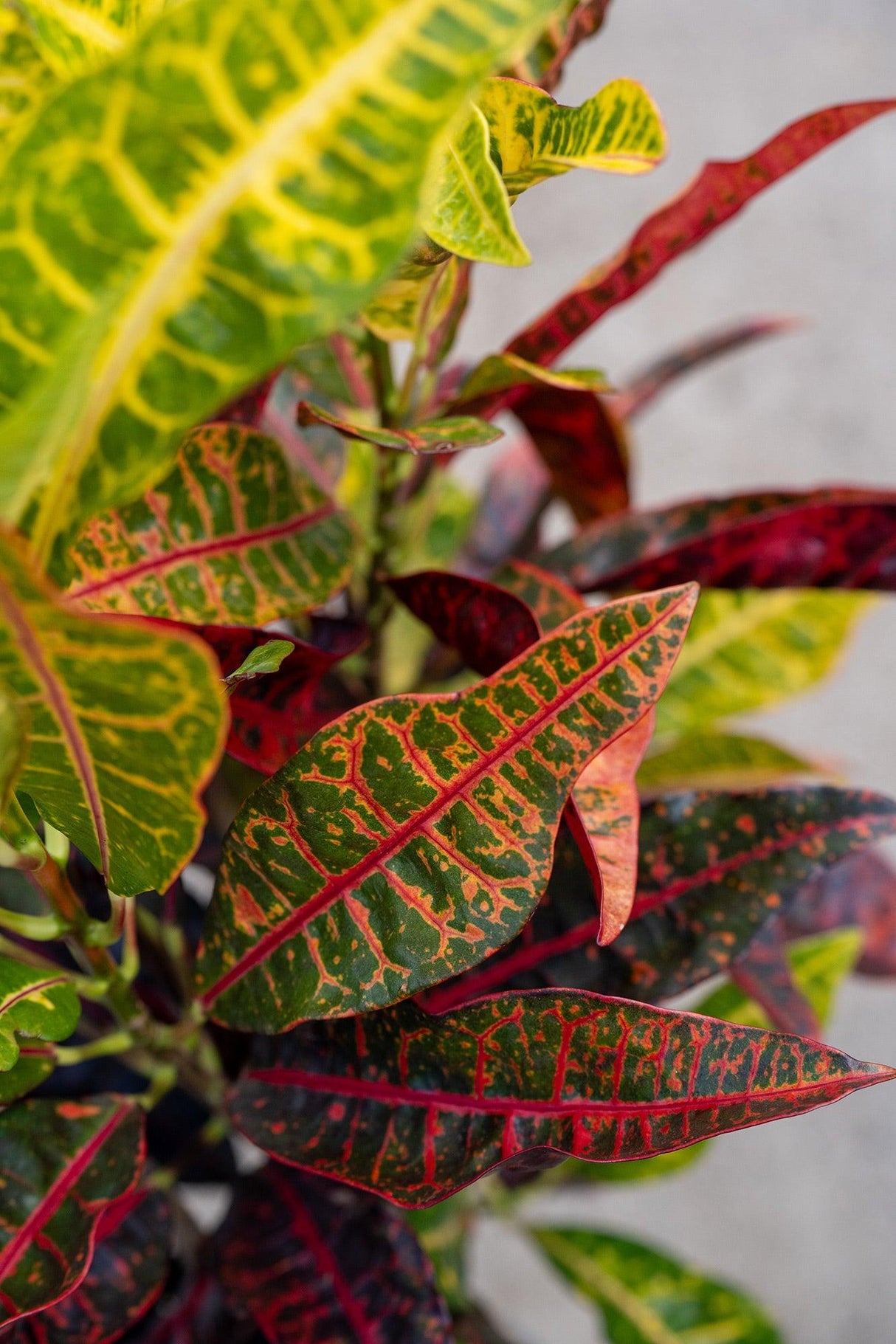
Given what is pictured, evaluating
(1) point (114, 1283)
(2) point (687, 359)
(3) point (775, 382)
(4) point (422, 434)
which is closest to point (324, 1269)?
(1) point (114, 1283)

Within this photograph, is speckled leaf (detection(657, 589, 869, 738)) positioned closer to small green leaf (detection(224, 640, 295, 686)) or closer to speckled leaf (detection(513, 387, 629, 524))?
speckled leaf (detection(513, 387, 629, 524))

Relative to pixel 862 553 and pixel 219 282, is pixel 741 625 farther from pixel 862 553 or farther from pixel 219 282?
pixel 219 282

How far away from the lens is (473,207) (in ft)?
0.82

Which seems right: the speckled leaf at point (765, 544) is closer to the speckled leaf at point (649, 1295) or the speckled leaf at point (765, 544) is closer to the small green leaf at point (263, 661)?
the small green leaf at point (263, 661)

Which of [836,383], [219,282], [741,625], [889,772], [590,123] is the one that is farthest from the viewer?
[836,383]

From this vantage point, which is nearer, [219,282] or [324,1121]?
[219,282]

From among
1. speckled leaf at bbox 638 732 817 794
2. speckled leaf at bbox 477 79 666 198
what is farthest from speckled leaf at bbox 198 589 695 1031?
speckled leaf at bbox 638 732 817 794

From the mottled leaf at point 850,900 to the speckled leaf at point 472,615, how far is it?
0.99ft

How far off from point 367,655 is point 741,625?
0.22 m

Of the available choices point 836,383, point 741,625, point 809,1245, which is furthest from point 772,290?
point 809,1245

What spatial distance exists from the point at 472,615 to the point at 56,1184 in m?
0.21

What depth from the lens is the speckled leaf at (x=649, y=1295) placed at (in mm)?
610

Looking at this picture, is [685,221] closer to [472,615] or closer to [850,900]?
[472,615]

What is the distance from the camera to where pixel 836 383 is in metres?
1.48
